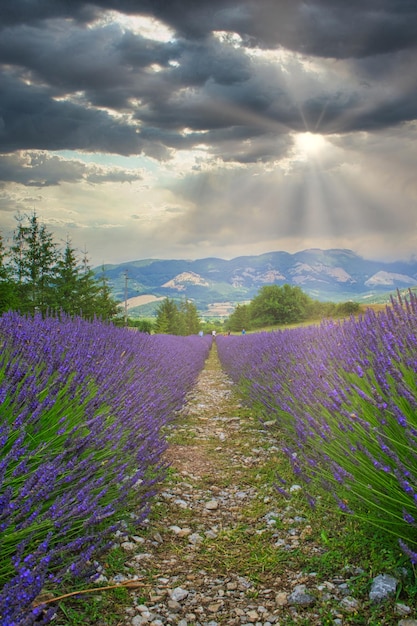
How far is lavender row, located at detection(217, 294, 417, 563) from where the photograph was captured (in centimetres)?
203

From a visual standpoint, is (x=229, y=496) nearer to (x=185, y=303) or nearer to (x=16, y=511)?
(x=16, y=511)

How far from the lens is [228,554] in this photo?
247 cm

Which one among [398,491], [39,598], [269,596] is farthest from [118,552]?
[398,491]

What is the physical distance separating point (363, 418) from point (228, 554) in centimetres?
111

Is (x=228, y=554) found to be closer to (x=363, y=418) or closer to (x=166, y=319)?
(x=363, y=418)

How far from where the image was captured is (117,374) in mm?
4090

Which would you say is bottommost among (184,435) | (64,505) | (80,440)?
(184,435)

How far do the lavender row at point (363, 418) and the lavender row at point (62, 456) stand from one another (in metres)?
1.13

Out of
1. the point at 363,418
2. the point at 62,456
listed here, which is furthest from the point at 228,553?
the point at 62,456

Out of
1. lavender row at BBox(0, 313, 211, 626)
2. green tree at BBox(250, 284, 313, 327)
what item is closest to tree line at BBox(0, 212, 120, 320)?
lavender row at BBox(0, 313, 211, 626)

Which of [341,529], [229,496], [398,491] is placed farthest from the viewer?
[229,496]

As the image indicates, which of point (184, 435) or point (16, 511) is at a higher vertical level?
point (16, 511)

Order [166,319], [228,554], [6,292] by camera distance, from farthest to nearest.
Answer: [166,319] → [6,292] → [228,554]

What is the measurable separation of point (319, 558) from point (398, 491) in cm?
63
